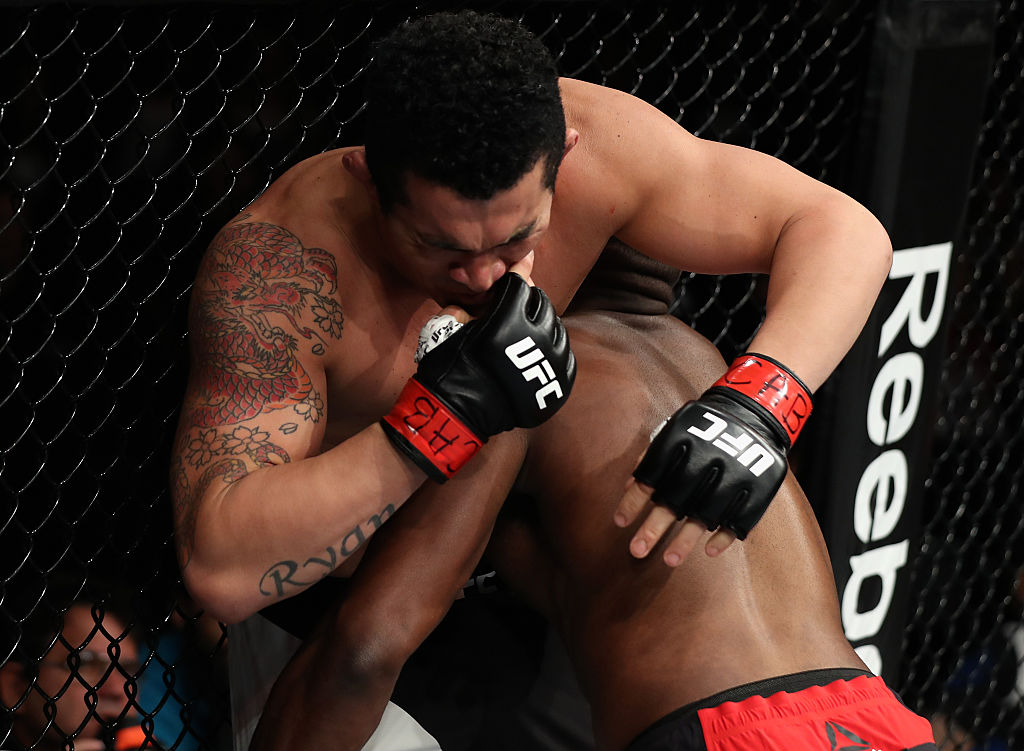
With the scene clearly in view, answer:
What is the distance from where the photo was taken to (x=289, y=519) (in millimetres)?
1087

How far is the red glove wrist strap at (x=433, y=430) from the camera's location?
3.55ft

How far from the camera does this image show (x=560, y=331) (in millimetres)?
1113

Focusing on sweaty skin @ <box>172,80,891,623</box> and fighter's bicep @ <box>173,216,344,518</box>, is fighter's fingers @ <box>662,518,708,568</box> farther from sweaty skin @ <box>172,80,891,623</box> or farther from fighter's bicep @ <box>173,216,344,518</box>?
fighter's bicep @ <box>173,216,344,518</box>

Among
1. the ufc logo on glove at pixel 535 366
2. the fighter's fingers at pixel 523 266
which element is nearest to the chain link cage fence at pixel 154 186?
the fighter's fingers at pixel 523 266

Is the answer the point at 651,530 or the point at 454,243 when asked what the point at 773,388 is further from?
the point at 454,243

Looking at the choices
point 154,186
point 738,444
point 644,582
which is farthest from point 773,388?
point 154,186

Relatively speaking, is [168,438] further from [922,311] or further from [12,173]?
[922,311]

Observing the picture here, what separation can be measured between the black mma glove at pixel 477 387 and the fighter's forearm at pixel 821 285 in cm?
27

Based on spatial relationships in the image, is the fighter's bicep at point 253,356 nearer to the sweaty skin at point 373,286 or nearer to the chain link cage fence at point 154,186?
the sweaty skin at point 373,286

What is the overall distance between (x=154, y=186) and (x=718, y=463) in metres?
0.83

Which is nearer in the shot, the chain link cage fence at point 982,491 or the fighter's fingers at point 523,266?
the fighter's fingers at point 523,266

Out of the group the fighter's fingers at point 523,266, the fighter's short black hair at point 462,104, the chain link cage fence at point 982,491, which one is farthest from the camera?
the chain link cage fence at point 982,491

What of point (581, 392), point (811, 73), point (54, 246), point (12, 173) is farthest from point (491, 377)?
point (811, 73)

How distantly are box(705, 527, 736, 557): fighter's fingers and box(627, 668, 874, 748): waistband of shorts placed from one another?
136 millimetres
